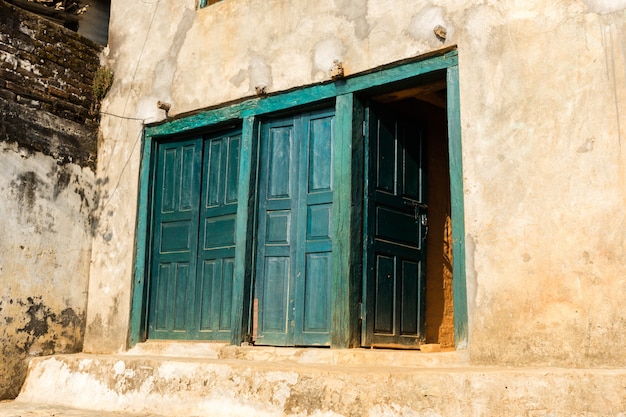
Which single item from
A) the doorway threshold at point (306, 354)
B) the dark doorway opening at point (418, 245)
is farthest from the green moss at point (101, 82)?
the dark doorway opening at point (418, 245)

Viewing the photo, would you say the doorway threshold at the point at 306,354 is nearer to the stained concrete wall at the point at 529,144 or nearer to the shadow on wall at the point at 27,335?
the stained concrete wall at the point at 529,144

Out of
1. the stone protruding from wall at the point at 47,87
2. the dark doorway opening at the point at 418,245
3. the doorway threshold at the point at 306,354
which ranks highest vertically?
the stone protruding from wall at the point at 47,87

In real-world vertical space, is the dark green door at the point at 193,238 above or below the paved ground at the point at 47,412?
above

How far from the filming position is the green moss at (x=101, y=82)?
802cm

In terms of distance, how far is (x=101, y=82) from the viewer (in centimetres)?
802

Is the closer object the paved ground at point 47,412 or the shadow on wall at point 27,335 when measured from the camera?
the paved ground at point 47,412

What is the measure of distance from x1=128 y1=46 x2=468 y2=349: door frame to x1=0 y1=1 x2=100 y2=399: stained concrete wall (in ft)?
2.55

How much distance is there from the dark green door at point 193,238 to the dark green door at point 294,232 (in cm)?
40

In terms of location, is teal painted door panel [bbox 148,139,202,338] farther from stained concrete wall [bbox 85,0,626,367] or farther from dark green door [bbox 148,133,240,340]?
stained concrete wall [bbox 85,0,626,367]

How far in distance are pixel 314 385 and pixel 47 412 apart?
2.29 meters

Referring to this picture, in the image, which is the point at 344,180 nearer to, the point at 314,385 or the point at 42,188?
the point at 314,385

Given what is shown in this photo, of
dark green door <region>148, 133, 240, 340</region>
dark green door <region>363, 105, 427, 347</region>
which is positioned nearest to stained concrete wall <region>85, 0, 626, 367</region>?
dark green door <region>363, 105, 427, 347</region>

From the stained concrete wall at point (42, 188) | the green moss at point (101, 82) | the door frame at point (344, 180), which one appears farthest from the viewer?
the green moss at point (101, 82)

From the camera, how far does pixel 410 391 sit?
14.6 feet
